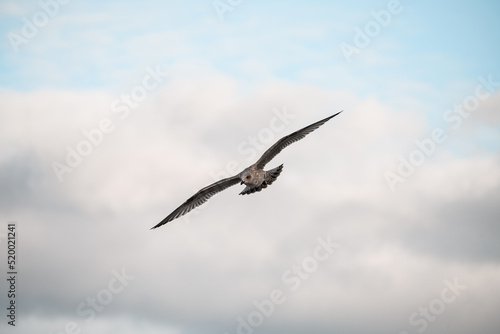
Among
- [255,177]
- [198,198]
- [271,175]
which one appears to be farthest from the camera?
[198,198]

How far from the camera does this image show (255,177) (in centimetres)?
4481

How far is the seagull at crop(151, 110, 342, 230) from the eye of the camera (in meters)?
44.8

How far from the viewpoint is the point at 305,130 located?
1818 inches

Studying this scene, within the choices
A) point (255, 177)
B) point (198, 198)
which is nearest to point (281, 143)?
point (255, 177)

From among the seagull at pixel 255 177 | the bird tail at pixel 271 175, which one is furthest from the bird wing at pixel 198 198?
the bird tail at pixel 271 175

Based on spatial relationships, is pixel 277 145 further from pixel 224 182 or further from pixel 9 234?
pixel 9 234

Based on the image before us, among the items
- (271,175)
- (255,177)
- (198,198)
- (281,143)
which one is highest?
(281,143)

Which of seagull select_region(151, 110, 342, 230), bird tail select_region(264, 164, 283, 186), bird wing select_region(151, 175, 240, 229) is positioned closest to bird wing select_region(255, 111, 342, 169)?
seagull select_region(151, 110, 342, 230)

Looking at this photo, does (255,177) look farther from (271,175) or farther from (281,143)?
(281,143)

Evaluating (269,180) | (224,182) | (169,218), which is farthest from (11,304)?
(269,180)

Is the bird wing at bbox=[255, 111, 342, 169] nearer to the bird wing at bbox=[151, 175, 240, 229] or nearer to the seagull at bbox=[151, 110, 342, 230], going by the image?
the seagull at bbox=[151, 110, 342, 230]

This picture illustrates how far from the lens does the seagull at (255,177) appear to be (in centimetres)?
4484

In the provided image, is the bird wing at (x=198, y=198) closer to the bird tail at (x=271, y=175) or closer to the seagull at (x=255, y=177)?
the seagull at (x=255, y=177)

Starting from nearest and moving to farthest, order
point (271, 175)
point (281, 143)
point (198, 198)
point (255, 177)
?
point (255, 177) → point (271, 175) → point (281, 143) → point (198, 198)
